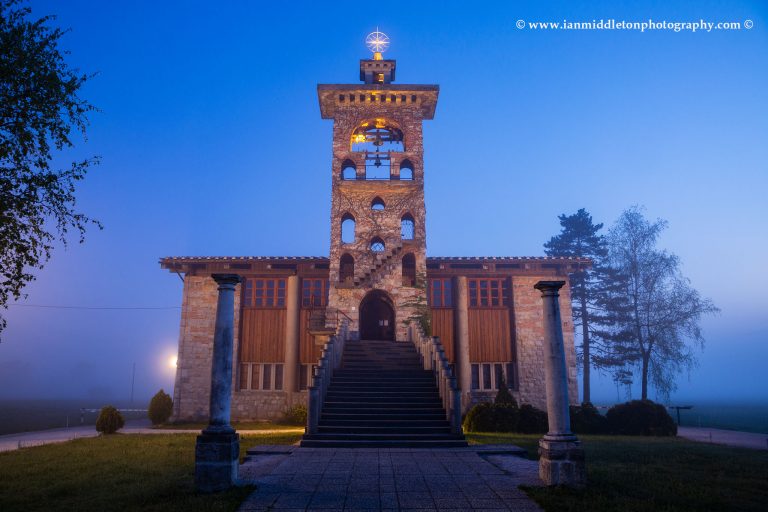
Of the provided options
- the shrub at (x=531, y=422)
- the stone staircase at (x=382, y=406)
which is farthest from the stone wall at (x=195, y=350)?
the shrub at (x=531, y=422)

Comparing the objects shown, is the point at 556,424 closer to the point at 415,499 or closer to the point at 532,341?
the point at 415,499

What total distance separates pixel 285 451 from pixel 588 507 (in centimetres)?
762

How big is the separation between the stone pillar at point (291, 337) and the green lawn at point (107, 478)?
318 inches

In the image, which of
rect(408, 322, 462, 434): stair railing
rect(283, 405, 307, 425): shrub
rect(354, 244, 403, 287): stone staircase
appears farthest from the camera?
rect(354, 244, 403, 287): stone staircase

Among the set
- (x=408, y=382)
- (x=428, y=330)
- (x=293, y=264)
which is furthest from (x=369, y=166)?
(x=408, y=382)

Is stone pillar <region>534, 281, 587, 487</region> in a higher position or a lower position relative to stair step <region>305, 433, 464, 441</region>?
higher

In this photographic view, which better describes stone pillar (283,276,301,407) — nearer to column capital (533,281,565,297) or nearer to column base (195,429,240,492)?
column base (195,429,240,492)

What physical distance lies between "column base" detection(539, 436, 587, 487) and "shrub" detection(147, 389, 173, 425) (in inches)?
777

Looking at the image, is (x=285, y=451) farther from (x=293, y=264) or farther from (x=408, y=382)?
(x=293, y=264)

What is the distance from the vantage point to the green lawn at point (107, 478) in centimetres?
785

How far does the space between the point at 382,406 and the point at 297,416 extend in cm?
796

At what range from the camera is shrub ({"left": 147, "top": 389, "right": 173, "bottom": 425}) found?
23.1 meters

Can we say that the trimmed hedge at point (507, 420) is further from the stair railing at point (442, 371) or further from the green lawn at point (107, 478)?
the green lawn at point (107, 478)

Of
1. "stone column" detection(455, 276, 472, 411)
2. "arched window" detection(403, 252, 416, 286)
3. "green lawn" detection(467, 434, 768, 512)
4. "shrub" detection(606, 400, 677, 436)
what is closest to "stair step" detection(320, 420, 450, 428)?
"green lawn" detection(467, 434, 768, 512)
